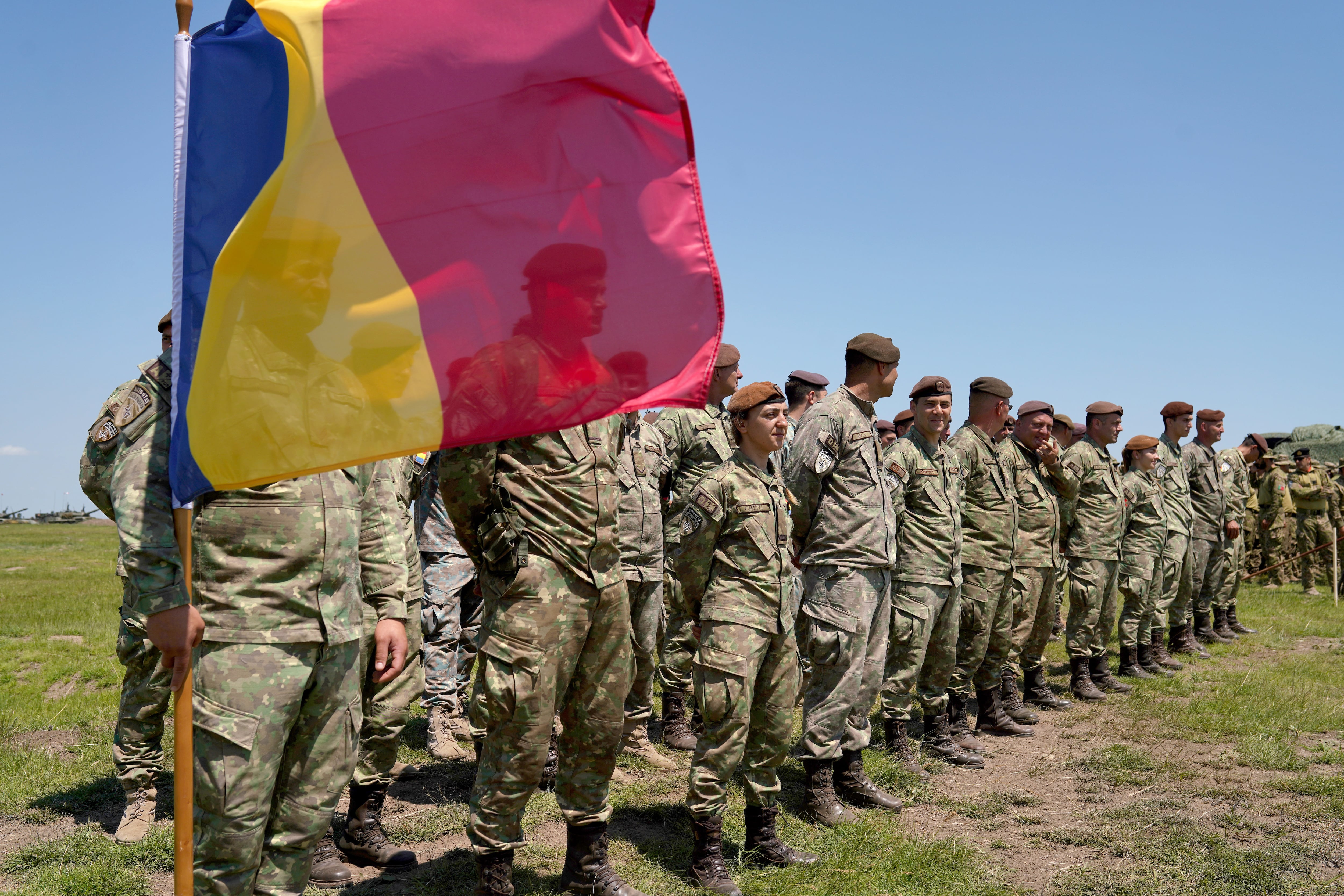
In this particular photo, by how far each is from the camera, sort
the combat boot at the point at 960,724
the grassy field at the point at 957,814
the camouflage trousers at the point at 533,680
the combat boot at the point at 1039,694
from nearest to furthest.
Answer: the camouflage trousers at the point at 533,680 → the grassy field at the point at 957,814 → the combat boot at the point at 960,724 → the combat boot at the point at 1039,694

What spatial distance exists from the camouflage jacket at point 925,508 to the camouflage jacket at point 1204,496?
21.4 ft

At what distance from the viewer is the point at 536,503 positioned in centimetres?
409

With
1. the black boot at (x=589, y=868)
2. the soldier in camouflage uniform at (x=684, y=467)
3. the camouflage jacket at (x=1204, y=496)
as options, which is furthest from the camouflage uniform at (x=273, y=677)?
the camouflage jacket at (x=1204, y=496)

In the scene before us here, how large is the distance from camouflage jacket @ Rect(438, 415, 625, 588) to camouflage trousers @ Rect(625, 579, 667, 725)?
8.11ft

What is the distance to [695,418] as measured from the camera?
8.12 m

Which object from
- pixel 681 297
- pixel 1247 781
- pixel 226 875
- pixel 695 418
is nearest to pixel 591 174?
pixel 681 297

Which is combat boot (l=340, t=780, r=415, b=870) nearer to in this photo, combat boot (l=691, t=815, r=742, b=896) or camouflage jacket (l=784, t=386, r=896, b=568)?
combat boot (l=691, t=815, r=742, b=896)

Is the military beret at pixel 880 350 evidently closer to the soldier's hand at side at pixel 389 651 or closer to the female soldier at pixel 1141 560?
the soldier's hand at side at pixel 389 651

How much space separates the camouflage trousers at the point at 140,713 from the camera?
17.1 feet

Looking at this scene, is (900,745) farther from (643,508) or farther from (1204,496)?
(1204,496)

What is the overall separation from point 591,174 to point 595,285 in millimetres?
391

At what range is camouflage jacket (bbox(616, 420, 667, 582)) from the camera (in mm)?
5859

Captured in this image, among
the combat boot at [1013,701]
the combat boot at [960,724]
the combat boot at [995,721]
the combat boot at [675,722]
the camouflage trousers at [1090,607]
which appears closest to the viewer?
the combat boot at [675,722]

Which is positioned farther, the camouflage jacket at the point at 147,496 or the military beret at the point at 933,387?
the military beret at the point at 933,387
